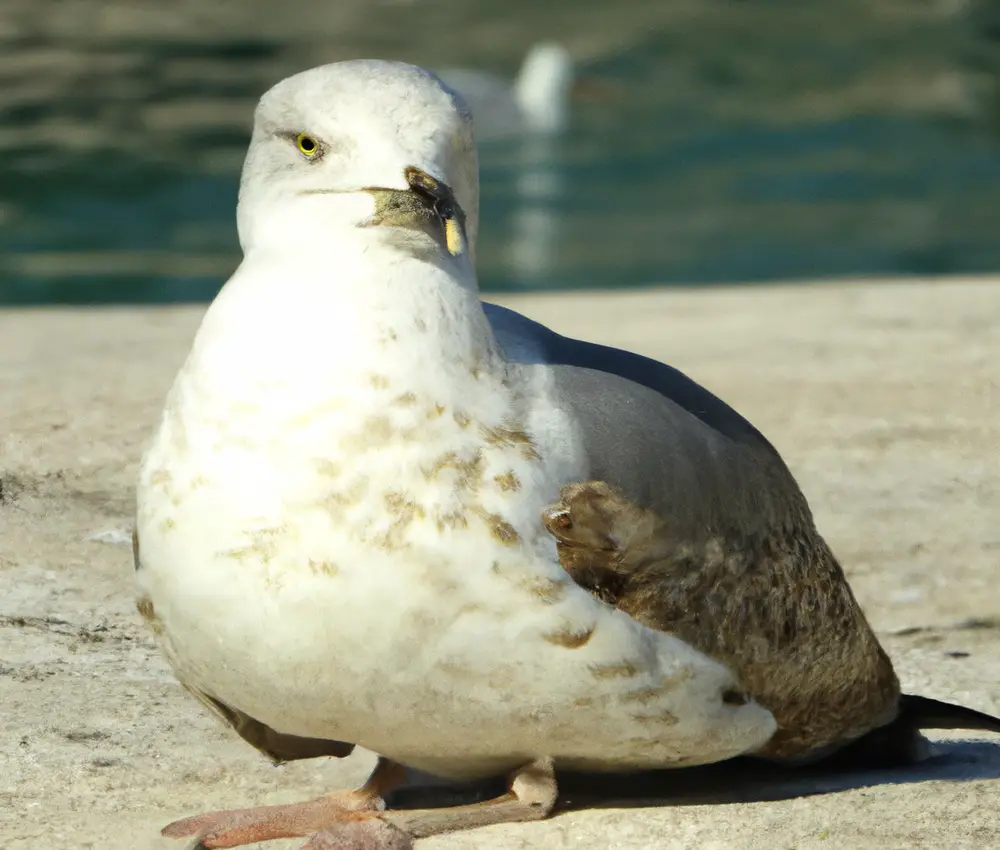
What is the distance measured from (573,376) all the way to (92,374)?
347cm

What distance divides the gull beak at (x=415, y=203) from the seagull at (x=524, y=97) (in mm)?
10114

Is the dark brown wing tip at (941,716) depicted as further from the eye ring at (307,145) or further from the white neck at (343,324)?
the eye ring at (307,145)

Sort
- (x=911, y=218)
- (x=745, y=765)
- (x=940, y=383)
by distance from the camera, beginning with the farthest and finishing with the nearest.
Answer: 1. (x=911, y=218)
2. (x=940, y=383)
3. (x=745, y=765)

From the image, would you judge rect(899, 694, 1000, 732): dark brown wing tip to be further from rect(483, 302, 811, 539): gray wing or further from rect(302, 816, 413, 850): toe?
rect(302, 816, 413, 850): toe

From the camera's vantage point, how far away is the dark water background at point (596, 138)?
488 inches

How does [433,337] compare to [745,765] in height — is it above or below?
above

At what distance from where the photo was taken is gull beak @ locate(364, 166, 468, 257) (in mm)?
2650

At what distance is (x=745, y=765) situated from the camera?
3.36 metres

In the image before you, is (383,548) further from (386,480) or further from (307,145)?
(307,145)

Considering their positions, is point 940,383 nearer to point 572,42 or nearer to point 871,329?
point 871,329

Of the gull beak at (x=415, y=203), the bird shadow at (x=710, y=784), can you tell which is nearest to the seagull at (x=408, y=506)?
the gull beak at (x=415, y=203)

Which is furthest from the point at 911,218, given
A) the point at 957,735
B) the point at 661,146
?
the point at 957,735

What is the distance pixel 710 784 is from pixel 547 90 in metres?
13.0

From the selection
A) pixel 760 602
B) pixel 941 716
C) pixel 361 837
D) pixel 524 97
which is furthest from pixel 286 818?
pixel 524 97
